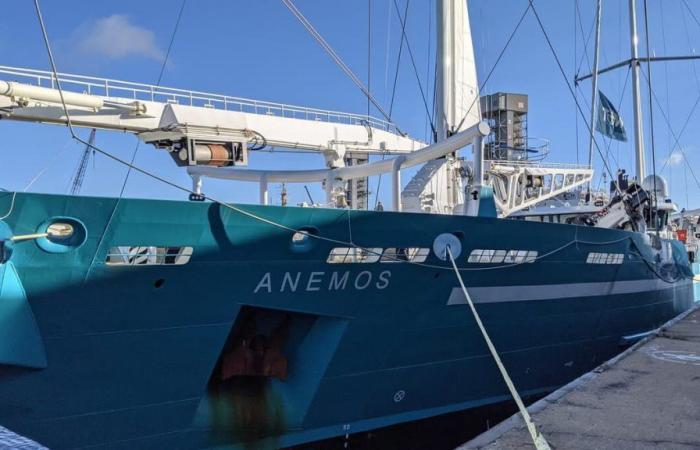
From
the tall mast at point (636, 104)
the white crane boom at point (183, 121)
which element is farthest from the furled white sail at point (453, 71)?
the tall mast at point (636, 104)

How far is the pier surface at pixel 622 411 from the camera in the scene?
5.09m

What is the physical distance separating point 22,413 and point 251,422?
8.62 ft

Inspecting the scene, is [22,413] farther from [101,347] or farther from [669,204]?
[669,204]

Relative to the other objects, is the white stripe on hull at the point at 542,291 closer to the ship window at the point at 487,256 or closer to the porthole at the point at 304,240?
the ship window at the point at 487,256

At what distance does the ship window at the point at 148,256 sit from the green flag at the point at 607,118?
18351 millimetres

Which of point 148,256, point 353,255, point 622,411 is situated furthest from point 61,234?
point 622,411

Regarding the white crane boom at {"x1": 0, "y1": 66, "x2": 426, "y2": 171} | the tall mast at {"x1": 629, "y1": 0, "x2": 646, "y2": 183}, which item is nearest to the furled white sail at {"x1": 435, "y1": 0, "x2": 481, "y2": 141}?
the white crane boom at {"x1": 0, "y1": 66, "x2": 426, "y2": 171}

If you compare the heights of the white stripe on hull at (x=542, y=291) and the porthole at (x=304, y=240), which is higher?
the porthole at (x=304, y=240)

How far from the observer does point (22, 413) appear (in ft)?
19.4

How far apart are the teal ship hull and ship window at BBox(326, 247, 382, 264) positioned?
80 mm

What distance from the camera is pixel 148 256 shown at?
253 inches

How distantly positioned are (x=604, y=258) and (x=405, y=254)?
17.3ft

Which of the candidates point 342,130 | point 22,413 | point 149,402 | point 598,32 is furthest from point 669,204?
point 22,413

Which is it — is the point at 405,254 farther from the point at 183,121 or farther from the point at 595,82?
the point at 595,82
